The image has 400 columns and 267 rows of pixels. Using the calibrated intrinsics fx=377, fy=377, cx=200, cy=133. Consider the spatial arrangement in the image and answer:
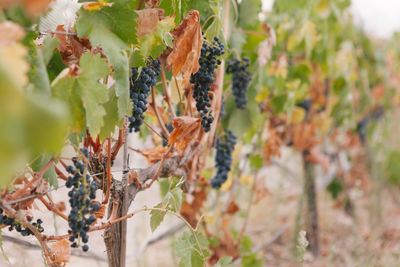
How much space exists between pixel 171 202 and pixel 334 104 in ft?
7.57

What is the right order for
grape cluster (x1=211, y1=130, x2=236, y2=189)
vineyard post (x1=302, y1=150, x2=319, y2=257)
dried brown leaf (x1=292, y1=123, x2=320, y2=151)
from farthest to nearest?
vineyard post (x1=302, y1=150, x2=319, y2=257) → dried brown leaf (x1=292, y1=123, x2=320, y2=151) → grape cluster (x1=211, y1=130, x2=236, y2=189)

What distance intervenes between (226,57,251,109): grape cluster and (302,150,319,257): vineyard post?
1.50m

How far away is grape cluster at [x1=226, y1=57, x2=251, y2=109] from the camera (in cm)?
132

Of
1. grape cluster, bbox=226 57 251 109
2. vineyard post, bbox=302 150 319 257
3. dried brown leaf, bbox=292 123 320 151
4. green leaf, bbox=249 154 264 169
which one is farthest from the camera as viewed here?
vineyard post, bbox=302 150 319 257

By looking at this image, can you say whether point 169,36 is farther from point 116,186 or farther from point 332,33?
point 332,33

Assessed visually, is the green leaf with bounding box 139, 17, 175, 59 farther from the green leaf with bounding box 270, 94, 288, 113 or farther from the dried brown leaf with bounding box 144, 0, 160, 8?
the green leaf with bounding box 270, 94, 288, 113

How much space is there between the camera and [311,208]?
9.17 feet

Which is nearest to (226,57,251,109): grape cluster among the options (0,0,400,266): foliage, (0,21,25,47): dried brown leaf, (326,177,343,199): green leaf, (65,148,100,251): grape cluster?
(0,0,400,266): foliage

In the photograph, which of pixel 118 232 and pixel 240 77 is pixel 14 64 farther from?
pixel 240 77

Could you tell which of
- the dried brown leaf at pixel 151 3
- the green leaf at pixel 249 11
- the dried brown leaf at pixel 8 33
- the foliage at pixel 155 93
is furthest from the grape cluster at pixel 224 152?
the dried brown leaf at pixel 8 33

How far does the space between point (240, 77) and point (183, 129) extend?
459 millimetres

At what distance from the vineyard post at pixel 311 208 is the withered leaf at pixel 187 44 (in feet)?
6.71

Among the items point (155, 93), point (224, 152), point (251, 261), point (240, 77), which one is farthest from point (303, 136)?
point (155, 93)

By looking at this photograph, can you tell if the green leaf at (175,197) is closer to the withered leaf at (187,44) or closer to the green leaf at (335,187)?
the withered leaf at (187,44)
